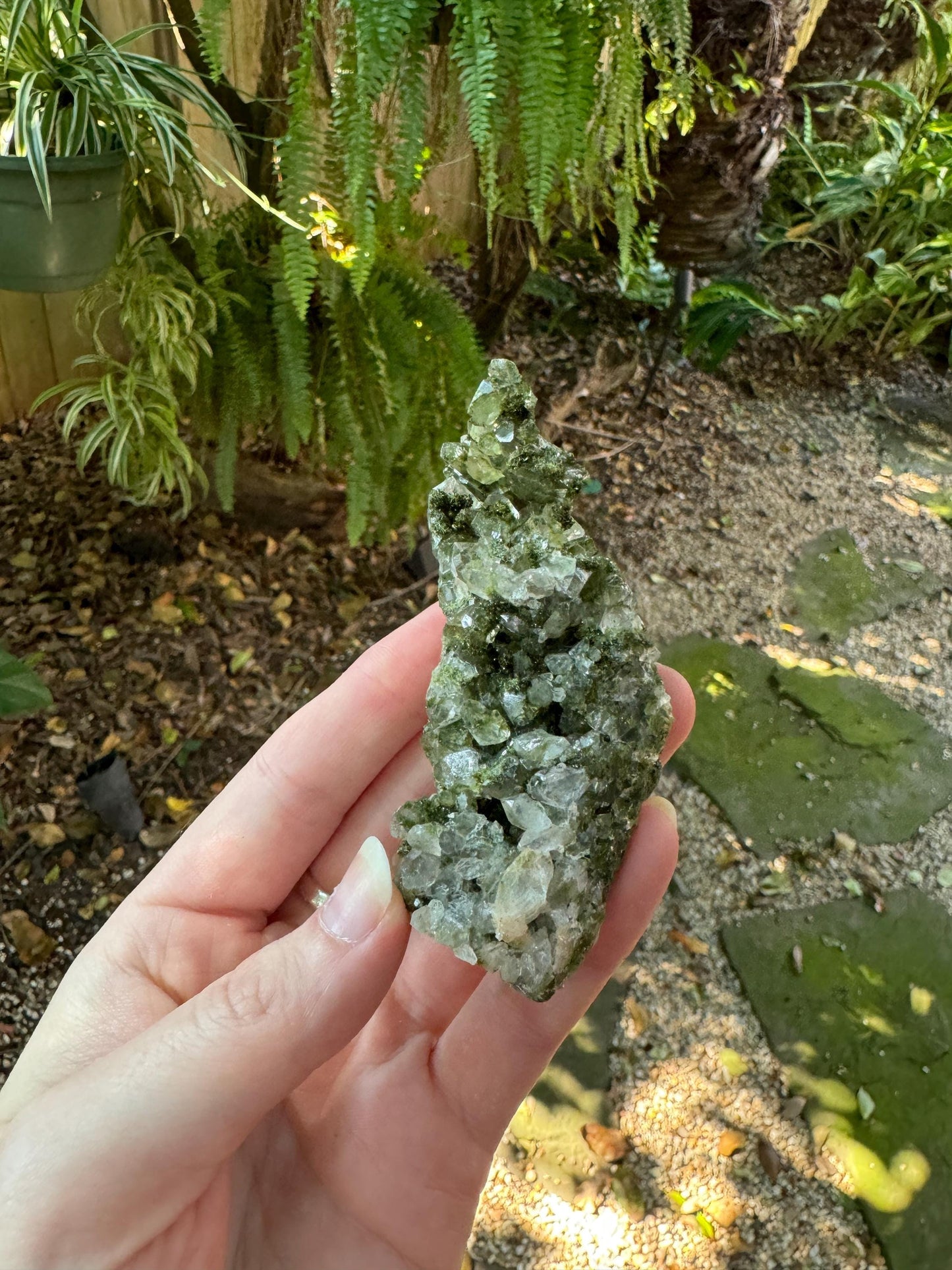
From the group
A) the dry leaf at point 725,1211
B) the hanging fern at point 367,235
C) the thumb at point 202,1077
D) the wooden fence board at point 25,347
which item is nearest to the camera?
the thumb at point 202,1077

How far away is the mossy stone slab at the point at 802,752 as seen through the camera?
118 inches

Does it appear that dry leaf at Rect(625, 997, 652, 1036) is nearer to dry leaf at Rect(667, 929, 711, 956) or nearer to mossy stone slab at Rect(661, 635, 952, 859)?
dry leaf at Rect(667, 929, 711, 956)

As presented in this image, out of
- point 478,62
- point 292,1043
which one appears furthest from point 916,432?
point 292,1043

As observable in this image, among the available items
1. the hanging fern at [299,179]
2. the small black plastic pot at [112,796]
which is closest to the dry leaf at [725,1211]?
the small black plastic pot at [112,796]

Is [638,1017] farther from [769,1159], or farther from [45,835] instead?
[45,835]

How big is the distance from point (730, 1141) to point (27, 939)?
5.89 feet

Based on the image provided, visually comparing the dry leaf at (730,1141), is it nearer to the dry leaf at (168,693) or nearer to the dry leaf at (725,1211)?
the dry leaf at (725,1211)

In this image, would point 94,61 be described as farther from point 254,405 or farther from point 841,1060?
point 841,1060

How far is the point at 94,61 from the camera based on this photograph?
224 centimetres

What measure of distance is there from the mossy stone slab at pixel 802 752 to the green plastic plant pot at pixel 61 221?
2.21 m

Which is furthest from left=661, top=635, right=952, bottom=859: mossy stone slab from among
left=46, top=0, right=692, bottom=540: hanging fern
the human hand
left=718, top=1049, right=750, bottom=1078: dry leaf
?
the human hand

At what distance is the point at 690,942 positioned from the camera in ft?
8.76

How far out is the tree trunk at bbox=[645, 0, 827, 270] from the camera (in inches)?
131

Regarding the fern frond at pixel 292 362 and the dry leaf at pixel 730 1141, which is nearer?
the dry leaf at pixel 730 1141
